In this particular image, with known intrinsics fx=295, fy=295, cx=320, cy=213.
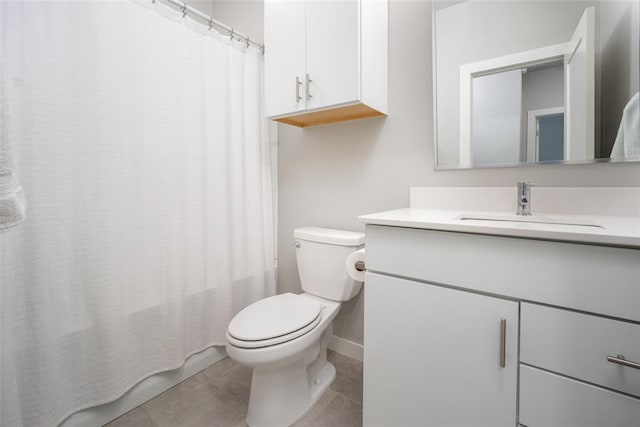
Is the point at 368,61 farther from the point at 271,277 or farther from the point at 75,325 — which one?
the point at 75,325

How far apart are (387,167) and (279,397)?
1.15 metres

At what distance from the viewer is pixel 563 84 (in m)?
1.10

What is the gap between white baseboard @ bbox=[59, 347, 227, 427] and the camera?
117 centimetres

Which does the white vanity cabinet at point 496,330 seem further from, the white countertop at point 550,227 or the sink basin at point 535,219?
the sink basin at point 535,219

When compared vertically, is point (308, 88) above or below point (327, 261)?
above

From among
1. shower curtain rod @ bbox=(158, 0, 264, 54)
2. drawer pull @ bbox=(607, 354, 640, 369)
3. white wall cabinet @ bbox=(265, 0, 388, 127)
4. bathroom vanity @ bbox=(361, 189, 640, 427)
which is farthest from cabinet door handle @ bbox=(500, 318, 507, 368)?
shower curtain rod @ bbox=(158, 0, 264, 54)

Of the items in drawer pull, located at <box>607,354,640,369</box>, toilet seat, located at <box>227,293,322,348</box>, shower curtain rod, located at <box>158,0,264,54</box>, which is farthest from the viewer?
shower curtain rod, located at <box>158,0,264,54</box>

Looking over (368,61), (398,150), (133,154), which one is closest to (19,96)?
(133,154)

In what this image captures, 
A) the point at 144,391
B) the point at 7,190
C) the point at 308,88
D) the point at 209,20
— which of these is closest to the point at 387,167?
the point at 308,88

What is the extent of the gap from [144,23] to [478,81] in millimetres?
1446

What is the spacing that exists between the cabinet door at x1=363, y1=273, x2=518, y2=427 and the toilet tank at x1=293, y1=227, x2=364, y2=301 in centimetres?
43

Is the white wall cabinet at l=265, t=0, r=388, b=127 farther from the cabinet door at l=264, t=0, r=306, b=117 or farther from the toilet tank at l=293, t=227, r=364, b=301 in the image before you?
the toilet tank at l=293, t=227, r=364, b=301

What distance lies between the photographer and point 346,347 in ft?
5.64

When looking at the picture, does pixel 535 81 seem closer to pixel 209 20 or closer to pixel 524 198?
pixel 524 198
